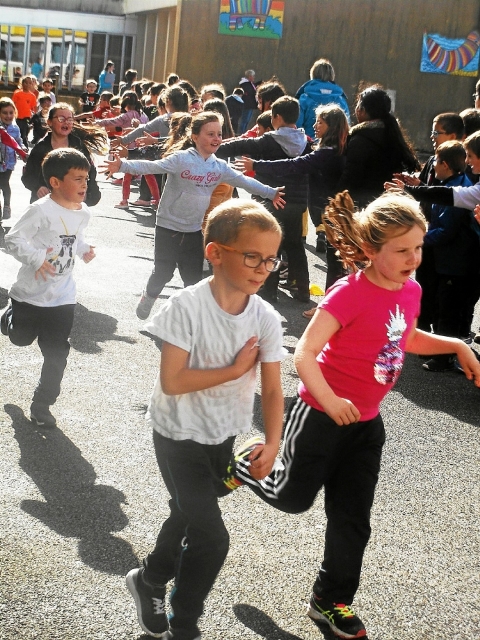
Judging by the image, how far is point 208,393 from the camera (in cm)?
333

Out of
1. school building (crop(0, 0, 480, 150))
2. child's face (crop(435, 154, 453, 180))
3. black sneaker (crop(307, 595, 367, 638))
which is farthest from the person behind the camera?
school building (crop(0, 0, 480, 150))

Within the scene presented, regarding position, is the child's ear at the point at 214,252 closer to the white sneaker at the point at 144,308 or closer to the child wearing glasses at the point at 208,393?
the child wearing glasses at the point at 208,393

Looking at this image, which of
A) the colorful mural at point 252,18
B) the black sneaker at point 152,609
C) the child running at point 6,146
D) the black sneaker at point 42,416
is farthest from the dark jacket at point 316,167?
the colorful mural at point 252,18

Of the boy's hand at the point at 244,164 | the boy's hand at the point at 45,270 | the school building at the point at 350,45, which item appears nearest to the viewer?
the boy's hand at the point at 45,270

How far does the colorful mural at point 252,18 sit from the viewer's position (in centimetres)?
3247

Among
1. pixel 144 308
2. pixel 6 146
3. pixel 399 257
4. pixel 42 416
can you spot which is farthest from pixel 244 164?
pixel 6 146

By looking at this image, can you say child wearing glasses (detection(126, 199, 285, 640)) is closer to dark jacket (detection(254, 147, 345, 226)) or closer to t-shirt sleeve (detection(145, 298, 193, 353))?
t-shirt sleeve (detection(145, 298, 193, 353))

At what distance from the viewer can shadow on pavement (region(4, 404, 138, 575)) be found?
13.5ft

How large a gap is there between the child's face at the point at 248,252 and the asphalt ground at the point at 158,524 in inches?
51.7

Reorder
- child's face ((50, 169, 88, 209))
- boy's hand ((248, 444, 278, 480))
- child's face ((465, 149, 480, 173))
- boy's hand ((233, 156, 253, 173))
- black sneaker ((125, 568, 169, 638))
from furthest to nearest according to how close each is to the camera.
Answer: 1. boy's hand ((233, 156, 253, 173))
2. child's face ((465, 149, 480, 173))
3. child's face ((50, 169, 88, 209))
4. black sneaker ((125, 568, 169, 638))
5. boy's hand ((248, 444, 278, 480))

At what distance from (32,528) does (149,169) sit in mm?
3592

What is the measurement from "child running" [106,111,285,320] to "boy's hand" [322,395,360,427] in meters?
4.04

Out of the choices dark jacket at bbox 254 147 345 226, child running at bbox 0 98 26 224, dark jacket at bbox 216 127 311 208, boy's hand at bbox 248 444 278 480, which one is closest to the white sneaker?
dark jacket at bbox 254 147 345 226

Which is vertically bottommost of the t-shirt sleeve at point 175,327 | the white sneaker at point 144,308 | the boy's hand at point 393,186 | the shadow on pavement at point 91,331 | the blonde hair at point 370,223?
the shadow on pavement at point 91,331
